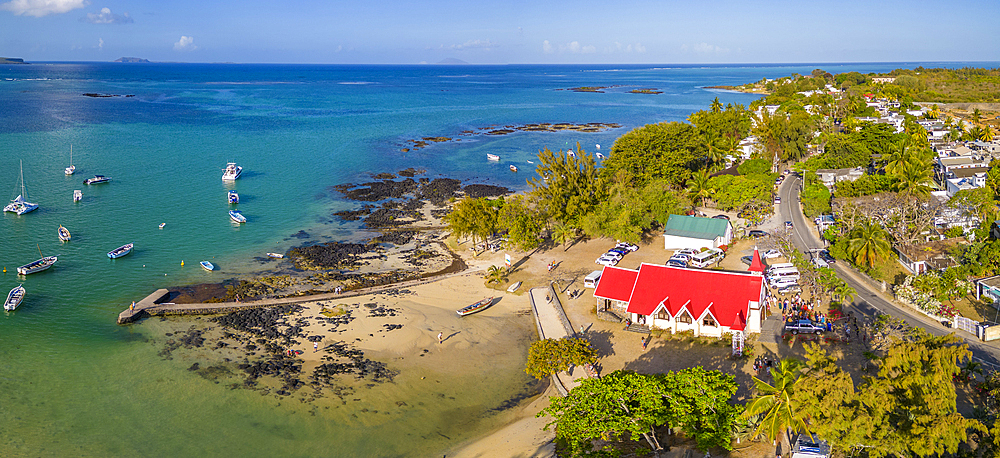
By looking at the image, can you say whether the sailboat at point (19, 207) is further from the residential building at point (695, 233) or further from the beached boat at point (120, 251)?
the residential building at point (695, 233)

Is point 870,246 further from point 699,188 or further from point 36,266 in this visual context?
point 36,266

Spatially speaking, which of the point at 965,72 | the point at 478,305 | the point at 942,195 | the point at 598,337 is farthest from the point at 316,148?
the point at 965,72

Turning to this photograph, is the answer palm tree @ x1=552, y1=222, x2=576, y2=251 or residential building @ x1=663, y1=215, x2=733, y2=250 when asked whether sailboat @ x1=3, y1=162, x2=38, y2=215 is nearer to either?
palm tree @ x1=552, y1=222, x2=576, y2=251

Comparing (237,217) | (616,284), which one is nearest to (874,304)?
(616,284)

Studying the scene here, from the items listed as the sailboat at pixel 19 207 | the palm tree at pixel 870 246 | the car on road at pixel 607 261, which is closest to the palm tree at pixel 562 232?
the car on road at pixel 607 261

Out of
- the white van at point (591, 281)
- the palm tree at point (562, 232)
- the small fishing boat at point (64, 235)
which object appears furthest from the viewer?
the small fishing boat at point (64, 235)

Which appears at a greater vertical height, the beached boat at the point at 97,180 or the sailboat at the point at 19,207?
the beached boat at the point at 97,180
